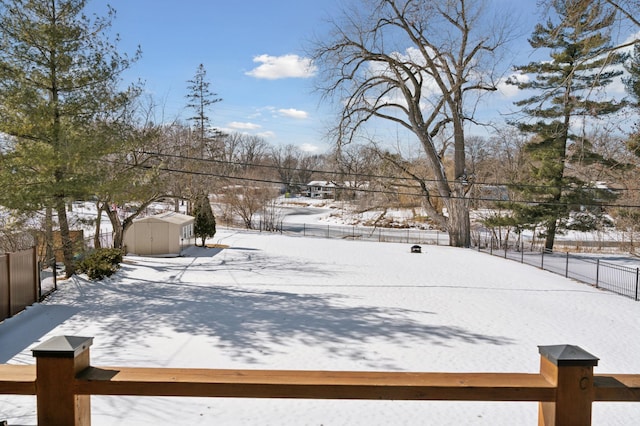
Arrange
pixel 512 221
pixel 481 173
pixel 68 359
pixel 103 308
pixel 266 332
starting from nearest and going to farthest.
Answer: pixel 68 359, pixel 266 332, pixel 103 308, pixel 512 221, pixel 481 173

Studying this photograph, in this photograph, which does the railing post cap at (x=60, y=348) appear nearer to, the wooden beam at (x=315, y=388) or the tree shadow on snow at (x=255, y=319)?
the wooden beam at (x=315, y=388)

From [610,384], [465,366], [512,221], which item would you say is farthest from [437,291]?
[512,221]

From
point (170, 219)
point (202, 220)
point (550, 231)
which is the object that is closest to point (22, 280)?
point (170, 219)

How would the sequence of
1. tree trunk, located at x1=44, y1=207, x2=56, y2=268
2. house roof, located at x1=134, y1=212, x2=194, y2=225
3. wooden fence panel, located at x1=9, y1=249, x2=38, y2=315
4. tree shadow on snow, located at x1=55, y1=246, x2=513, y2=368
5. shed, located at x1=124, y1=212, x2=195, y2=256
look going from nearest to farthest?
tree shadow on snow, located at x1=55, y1=246, x2=513, y2=368 < wooden fence panel, located at x1=9, y1=249, x2=38, y2=315 < tree trunk, located at x1=44, y1=207, x2=56, y2=268 < shed, located at x1=124, y1=212, x2=195, y2=256 < house roof, located at x1=134, y1=212, x2=194, y2=225

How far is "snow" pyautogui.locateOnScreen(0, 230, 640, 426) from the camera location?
5348 millimetres

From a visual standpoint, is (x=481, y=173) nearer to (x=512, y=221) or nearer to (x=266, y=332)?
(x=512, y=221)

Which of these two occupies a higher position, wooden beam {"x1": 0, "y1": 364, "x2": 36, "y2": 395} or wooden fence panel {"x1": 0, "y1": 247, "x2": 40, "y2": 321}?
wooden beam {"x1": 0, "y1": 364, "x2": 36, "y2": 395}

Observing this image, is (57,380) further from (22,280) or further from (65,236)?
(65,236)

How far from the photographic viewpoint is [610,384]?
189 centimetres

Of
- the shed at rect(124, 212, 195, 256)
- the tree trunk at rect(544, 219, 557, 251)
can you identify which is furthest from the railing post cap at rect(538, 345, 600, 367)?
the tree trunk at rect(544, 219, 557, 251)

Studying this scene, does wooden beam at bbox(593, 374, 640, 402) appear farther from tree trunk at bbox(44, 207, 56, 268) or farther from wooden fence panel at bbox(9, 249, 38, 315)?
tree trunk at bbox(44, 207, 56, 268)

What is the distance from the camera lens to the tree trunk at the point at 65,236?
37.6ft

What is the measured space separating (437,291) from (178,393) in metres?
12.2

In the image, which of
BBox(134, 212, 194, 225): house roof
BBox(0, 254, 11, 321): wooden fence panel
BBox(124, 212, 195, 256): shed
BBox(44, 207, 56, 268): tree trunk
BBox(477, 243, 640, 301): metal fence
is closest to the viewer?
BBox(0, 254, 11, 321): wooden fence panel
